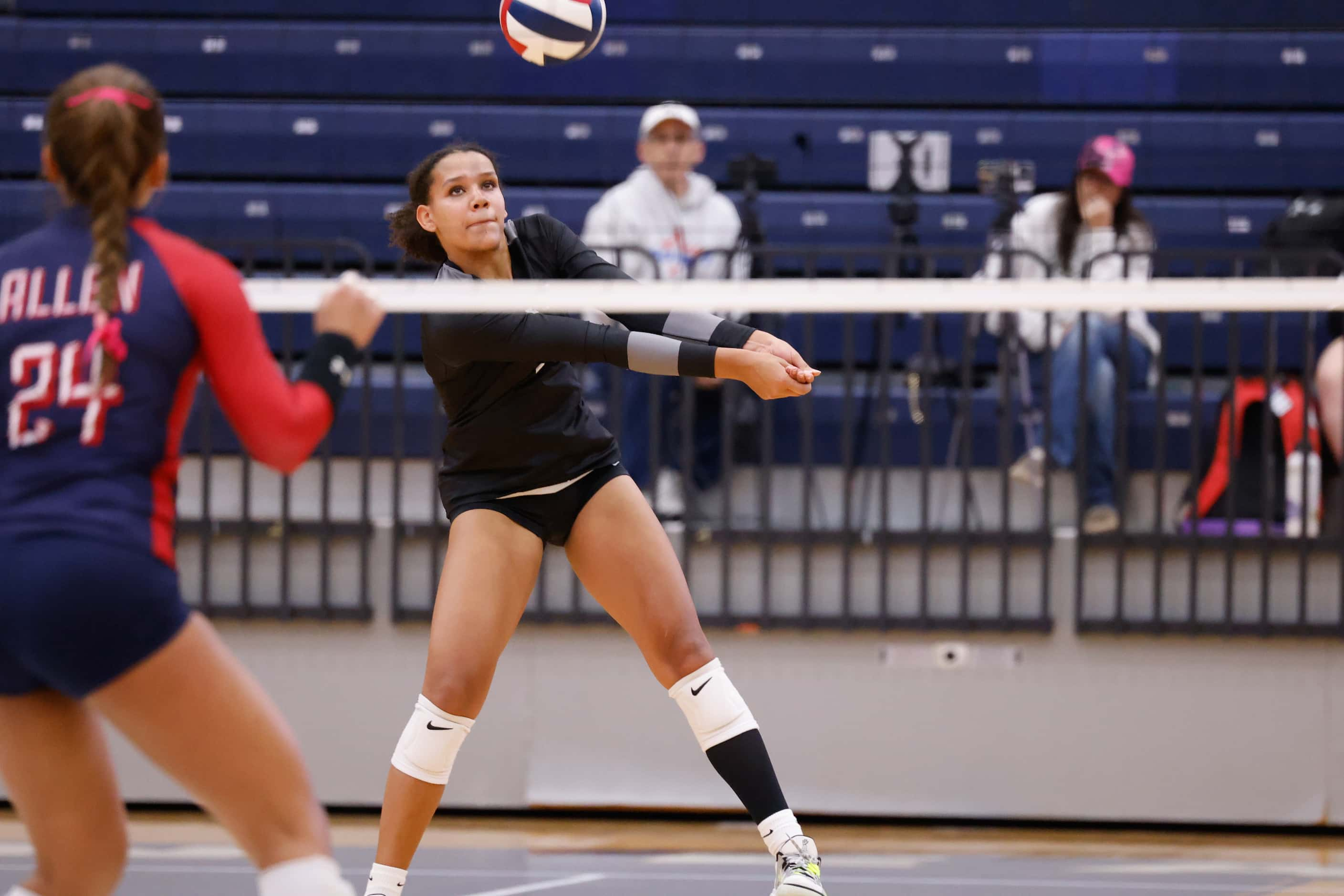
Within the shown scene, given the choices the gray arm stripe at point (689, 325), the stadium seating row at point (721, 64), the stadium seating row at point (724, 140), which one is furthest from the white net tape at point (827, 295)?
the stadium seating row at point (721, 64)

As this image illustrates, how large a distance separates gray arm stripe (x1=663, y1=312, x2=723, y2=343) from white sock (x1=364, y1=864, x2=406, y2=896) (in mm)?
1391

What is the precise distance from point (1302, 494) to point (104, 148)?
4560mm

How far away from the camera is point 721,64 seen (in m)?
7.75

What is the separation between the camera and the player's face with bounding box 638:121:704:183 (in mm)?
6040

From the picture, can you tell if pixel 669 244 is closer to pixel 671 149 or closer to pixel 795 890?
pixel 671 149

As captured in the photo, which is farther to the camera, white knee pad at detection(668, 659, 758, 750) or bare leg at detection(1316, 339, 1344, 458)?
bare leg at detection(1316, 339, 1344, 458)

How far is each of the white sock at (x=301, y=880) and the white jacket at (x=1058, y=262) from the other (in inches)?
157

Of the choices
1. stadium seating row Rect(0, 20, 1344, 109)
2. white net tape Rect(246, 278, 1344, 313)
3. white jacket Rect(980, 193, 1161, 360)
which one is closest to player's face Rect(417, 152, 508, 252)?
white net tape Rect(246, 278, 1344, 313)

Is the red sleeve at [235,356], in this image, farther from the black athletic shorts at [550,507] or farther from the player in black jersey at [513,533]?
the black athletic shorts at [550,507]

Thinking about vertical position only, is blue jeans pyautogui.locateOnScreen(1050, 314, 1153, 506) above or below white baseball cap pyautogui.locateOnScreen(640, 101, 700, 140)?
below

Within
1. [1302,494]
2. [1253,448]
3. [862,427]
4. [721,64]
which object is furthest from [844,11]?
[1302,494]

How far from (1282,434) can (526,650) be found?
301 centimetres

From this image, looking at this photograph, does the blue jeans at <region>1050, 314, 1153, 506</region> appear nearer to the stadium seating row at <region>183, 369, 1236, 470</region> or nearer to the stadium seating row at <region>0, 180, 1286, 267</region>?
the stadium seating row at <region>183, 369, 1236, 470</region>

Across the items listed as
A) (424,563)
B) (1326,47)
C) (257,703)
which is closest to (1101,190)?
(1326,47)
